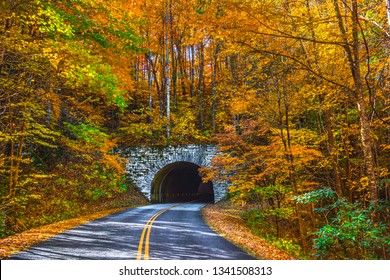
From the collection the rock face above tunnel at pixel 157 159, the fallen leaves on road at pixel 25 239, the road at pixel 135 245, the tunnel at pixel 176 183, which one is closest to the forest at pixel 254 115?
the rock face above tunnel at pixel 157 159

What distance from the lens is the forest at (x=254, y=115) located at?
5996 millimetres

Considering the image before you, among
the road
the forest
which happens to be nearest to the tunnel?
the forest

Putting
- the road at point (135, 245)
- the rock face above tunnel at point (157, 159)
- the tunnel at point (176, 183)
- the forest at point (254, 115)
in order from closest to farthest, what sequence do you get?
the forest at point (254, 115)
the road at point (135, 245)
the rock face above tunnel at point (157, 159)
the tunnel at point (176, 183)

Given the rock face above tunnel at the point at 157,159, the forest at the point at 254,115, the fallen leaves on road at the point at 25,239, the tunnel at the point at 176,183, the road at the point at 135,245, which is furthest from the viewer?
the tunnel at the point at 176,183

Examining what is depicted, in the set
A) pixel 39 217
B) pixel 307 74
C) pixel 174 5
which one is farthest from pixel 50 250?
pixel 174 5

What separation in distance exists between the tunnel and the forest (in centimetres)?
231

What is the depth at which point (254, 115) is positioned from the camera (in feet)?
40.1

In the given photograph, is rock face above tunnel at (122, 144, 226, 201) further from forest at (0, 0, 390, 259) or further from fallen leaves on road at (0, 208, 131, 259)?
fallen leaves on road at (0, 208, 131, 259)

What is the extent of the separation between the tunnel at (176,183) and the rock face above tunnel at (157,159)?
0.56 meters

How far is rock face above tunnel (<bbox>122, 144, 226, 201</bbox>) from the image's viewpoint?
69.5ft

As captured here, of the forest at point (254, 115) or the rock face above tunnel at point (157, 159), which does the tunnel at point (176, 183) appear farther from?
the forest at point (254, 115)

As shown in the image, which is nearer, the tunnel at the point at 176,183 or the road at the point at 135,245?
the road at the point at 135,245

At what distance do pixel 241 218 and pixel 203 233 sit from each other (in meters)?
6.23
